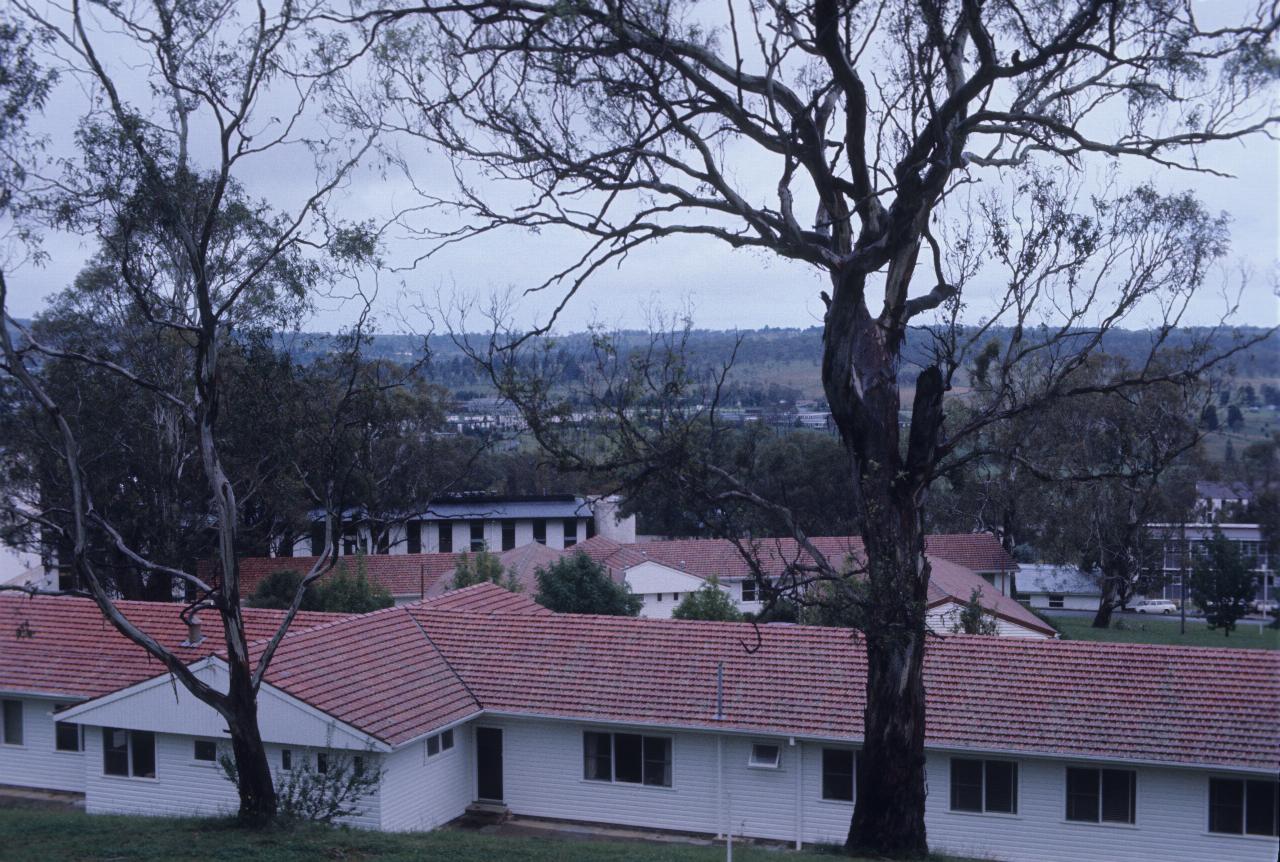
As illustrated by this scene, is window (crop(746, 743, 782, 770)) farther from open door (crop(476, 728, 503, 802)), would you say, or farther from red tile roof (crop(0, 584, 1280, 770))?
open door (crop(476, 728, 503, 802))

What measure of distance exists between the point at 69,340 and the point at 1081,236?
75.4 ft

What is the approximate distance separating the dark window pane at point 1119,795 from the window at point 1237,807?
989 millimetres

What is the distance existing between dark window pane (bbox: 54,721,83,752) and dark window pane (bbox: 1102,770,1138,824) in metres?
16.7

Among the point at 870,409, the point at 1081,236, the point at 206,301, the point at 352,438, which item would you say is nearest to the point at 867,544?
the point at 870,409

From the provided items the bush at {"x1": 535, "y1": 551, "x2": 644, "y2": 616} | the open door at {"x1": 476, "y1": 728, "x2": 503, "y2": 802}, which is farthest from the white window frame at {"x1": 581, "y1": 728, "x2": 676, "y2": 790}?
the bush at {"x1": 535, "y1": 551, "x2": 644, "y2": 616}

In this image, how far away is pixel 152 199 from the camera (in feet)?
41.6

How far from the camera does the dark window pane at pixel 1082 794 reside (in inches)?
A: 648

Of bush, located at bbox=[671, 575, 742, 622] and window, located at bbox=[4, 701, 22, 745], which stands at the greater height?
bush, located at bbox=[671, 575, 742, 622]

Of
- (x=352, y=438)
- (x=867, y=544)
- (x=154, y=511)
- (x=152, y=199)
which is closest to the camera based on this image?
(x=867, y=544)

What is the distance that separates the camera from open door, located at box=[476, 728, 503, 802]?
1912cm

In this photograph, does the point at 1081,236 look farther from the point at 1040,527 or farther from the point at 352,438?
the point at 1040,527

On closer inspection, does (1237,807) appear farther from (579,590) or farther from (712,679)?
(579,590)

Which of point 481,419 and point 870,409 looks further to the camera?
point 481,419

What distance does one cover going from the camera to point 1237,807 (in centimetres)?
1600
